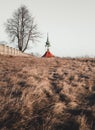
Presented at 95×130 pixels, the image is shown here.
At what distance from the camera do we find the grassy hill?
14.9 feet

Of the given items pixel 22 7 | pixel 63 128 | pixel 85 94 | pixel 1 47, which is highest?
pixel 22 7

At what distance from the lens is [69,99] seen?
5.77 m

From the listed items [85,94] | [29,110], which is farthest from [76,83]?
[29,110]

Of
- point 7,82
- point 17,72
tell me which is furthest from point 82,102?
point 17,72

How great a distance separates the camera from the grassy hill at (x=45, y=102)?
455 centimetres

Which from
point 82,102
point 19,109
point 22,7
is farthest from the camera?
point 22,7

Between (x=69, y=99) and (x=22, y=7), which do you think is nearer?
(x=69, y=99)

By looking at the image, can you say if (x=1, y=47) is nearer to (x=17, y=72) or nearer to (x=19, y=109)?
(x=17, y=72)

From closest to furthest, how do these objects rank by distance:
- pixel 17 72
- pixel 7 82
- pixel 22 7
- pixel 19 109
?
1. pixel 19 109
2. pixel 7 82
3. pixel 17 72
4. pixel 22 7

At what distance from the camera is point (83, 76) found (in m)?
8.21

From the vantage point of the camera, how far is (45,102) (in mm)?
5492

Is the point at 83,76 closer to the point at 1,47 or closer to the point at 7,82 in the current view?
the point at 7,82

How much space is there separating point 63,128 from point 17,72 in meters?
3.86

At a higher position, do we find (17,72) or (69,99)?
(17,72)
